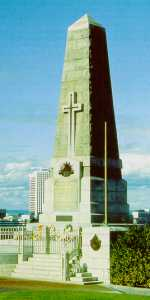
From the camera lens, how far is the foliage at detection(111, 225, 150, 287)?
75.2 ft

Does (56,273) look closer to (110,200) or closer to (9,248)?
(9,248)

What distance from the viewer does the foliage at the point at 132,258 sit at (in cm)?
2291

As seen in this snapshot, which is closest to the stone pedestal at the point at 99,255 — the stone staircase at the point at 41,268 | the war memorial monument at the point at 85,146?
the stone staircase at the point at 41,268

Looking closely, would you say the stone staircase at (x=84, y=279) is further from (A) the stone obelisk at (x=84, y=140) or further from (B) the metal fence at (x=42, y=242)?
(A) the stone obelisk at (x=84, y=140)

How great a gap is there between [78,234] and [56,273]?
85.4 inches

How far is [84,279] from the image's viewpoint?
2389 centimetres

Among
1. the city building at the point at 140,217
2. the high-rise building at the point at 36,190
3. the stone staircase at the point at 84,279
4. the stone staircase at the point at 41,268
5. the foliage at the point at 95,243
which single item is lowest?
the stone staircase at the point at 84,279

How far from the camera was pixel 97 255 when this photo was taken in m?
24.6

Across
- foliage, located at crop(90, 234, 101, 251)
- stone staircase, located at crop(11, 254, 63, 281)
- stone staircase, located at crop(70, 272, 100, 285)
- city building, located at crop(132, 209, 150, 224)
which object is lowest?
stone staircase, located at crop(70, 272, 100, 285)

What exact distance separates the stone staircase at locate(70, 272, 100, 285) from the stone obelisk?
8.50 metres

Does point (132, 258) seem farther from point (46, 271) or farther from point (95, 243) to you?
point (46, 271)

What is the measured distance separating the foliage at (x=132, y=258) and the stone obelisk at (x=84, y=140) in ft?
29.5

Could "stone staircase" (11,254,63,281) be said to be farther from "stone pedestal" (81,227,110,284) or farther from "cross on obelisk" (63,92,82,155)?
"cross on obelisk" (63,92,82,155)

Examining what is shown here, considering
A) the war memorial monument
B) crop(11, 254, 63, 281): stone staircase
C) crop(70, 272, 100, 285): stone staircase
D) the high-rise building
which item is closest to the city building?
the war memorial monument
